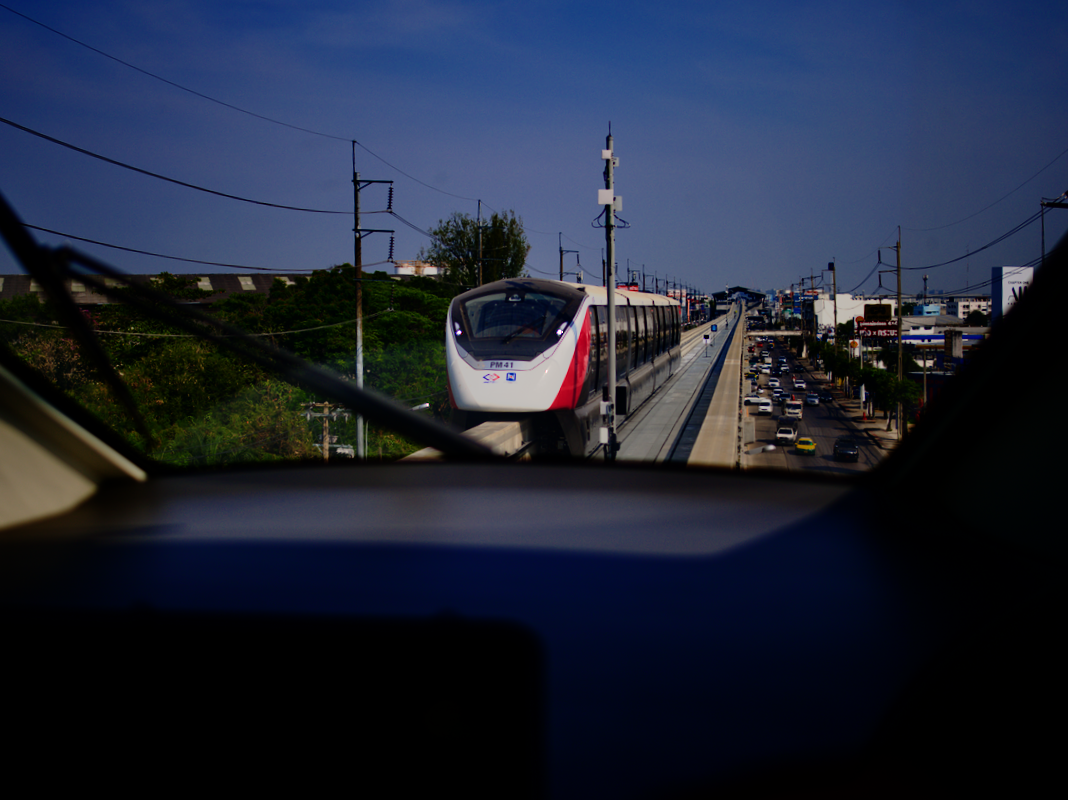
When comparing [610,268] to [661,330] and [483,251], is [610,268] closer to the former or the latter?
[661,330]

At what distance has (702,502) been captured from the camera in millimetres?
2385

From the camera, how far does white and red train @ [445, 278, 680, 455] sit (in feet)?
37.9

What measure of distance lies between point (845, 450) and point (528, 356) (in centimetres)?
775

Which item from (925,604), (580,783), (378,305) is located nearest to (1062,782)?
(925,604)

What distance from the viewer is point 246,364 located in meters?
4.34

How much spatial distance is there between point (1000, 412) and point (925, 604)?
66 centimetres

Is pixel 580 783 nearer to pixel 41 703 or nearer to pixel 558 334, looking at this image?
pixel 41 703

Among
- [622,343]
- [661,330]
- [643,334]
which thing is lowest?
[622,343]

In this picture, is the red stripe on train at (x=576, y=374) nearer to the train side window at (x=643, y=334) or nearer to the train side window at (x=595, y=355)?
the train side window at (x=595, y=355)

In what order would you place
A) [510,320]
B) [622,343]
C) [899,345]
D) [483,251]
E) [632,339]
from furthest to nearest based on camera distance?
[483,251]
[632,339]
[622,343]
[510,320]
[899,345]

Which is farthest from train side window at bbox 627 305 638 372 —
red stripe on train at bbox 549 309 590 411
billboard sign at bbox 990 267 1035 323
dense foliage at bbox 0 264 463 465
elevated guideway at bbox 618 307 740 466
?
billboard sign at bbox 990 267 1035 323

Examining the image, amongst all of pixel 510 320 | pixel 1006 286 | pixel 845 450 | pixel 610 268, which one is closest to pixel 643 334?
pixel 610 268

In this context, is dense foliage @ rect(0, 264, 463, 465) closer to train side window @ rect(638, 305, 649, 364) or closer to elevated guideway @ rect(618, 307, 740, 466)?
elevated guideway @ rect(618, 307, 740, 466)

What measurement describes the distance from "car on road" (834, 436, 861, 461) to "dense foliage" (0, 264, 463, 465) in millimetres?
2046
